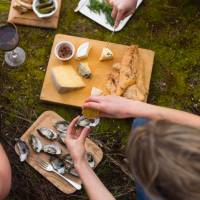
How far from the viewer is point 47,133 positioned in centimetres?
237

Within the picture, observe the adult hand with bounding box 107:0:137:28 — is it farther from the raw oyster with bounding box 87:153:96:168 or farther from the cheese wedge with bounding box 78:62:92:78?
the raw oyster with bounding box 87:153:96:168

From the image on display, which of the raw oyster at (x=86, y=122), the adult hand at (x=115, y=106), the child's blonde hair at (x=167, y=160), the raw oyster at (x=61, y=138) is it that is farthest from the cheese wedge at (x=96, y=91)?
the child's blonde hair at (x=167, y=160)

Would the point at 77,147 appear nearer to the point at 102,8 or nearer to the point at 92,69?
the point at 92,69

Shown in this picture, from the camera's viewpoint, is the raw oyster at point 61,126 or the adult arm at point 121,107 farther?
the raw oyster at point 61,126

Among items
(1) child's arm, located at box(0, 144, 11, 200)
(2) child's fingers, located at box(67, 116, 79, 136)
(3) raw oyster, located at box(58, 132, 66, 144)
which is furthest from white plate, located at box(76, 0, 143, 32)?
(1) child's arm, located at box(0, 144, 11, 200)

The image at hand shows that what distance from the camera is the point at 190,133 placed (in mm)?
1306

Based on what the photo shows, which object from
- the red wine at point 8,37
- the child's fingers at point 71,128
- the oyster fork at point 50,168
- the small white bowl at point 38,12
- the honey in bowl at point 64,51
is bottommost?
the oyster fork at point 50,168

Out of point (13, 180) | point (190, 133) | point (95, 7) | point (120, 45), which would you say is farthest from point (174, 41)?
point (190, 133)

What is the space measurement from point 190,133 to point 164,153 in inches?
3.8

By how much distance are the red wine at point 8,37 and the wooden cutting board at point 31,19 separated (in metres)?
0.24

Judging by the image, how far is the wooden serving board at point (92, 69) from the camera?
2.40 metres

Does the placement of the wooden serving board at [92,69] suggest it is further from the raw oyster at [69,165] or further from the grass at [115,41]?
the raw oyster at [69,165]

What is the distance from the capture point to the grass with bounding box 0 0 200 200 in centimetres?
240

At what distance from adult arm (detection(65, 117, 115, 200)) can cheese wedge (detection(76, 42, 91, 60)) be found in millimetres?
544
